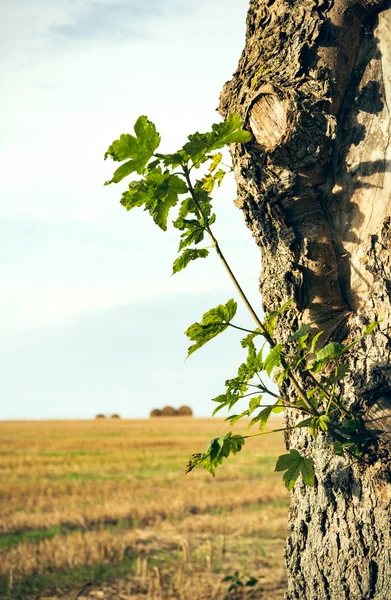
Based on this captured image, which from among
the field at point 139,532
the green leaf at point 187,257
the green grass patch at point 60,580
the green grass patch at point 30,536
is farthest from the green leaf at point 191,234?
the green grass patch at point 30,536

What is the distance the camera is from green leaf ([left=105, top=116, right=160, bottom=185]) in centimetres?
175

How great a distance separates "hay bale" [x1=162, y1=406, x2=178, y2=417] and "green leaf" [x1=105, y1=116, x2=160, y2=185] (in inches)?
2497

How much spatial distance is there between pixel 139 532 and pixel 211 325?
27.7 ft

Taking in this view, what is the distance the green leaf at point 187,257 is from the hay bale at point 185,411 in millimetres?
61574

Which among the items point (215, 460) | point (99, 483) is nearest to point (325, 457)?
point (215, 460)

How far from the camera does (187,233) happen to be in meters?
2.07

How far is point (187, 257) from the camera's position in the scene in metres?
2.10

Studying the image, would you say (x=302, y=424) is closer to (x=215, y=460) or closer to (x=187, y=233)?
(x=215, y=460)

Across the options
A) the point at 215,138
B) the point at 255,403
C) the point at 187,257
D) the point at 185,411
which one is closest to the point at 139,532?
the point at 255,403

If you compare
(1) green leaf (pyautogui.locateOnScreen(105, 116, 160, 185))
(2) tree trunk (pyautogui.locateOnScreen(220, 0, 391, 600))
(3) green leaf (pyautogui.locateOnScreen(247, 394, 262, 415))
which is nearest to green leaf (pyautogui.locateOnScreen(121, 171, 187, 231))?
(1) green leaf (pyautogui.locateOnScreen(105, 116, 160, 185))

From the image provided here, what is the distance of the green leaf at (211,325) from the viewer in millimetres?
1951

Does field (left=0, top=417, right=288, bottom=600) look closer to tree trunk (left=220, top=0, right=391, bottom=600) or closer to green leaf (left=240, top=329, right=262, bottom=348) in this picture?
tree trunk (left=220, top=0, right=391, bottom=600)

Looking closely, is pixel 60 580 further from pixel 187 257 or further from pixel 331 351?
pixel 331 351

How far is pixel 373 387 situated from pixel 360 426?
15 cm
